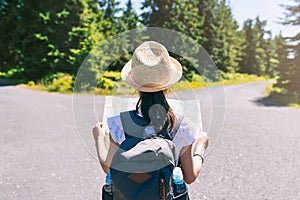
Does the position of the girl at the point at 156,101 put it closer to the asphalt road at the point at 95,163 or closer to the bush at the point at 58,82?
the asphalt road at the point at 95,163

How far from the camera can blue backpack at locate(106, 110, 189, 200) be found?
1.16 m

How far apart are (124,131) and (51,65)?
18272mm

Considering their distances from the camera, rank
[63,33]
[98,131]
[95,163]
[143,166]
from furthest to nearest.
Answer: [63,33]
[95,163]
[98,131]
[143,166]

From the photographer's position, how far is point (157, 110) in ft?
Answer: 4.30

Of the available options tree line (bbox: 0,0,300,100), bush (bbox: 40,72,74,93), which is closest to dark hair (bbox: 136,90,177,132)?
bush (bbox: 40,72,74,93)


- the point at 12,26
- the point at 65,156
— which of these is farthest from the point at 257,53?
the point at 65,156

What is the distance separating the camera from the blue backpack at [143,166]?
1163 millimetres

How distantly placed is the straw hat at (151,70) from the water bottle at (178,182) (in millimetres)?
366

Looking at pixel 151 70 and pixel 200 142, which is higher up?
pixel 151 70

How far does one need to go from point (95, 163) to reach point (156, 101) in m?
3.10

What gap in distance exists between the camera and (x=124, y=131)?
1282 millimetres

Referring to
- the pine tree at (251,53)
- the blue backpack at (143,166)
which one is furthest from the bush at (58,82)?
the pine tree at (251,53)

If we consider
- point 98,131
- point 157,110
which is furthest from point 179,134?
point 98,131

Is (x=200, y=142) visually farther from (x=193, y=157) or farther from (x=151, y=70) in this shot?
(x=151, y=70)
